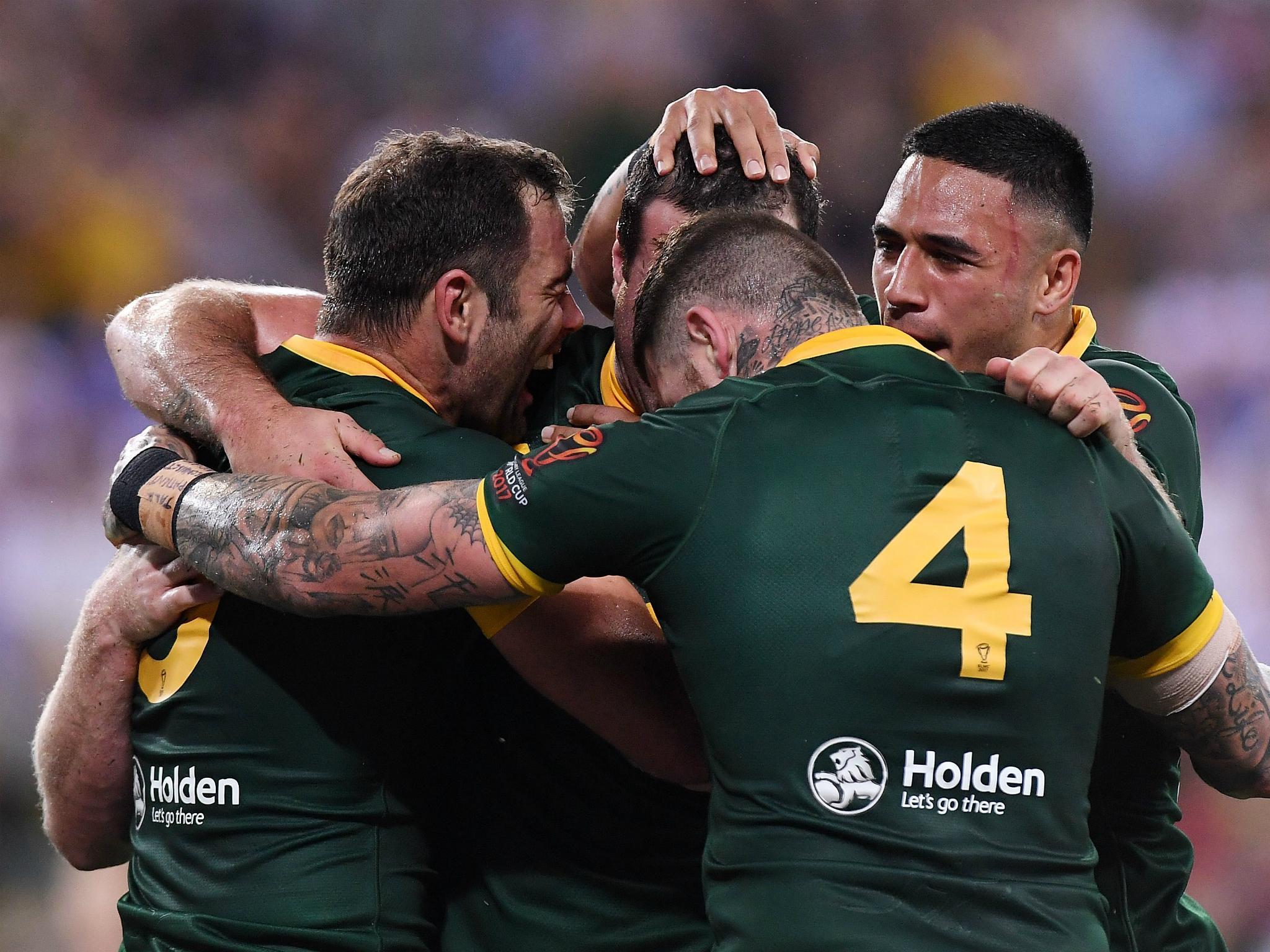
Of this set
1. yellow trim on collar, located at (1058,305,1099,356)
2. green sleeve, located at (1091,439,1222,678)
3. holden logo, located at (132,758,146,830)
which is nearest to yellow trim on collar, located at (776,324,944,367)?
green sleeve, located at (1091,439,1222,678)

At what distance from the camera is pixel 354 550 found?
89.5 inches

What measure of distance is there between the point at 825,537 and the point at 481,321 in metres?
1.16

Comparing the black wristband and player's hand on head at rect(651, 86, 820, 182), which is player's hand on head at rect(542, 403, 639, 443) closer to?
player's hand on head at rect(651, 86, 820, 182)

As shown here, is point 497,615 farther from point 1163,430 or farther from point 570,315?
point 1163,430

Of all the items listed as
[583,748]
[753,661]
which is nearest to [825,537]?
[753,661]

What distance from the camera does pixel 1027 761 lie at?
7.04 ft

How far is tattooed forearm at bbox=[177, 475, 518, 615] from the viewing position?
7.29 ft

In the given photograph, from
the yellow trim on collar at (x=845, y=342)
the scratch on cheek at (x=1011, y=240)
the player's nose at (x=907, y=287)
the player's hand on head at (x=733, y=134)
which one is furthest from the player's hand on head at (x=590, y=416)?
the scratch on cheek at (x=1011, y=240)

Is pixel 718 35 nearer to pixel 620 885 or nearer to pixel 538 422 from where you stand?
pixel 538 422

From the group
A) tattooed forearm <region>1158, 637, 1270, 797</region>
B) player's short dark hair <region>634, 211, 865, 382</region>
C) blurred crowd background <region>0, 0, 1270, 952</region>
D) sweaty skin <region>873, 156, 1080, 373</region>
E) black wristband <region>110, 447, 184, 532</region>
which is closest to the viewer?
player's short dark hair <region>634, 211, 865, 382</region>

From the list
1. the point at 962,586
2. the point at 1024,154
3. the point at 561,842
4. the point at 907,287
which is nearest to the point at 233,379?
the point at 561,842

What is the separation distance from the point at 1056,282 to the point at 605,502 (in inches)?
73.0

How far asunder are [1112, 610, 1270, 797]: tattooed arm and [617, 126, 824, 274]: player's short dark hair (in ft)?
4.43

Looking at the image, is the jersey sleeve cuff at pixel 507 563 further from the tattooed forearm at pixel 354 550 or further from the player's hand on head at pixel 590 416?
the player's hand on head at pixel 590 416
